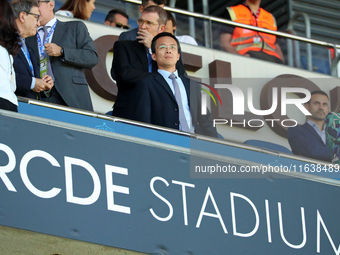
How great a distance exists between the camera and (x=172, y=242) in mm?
5684

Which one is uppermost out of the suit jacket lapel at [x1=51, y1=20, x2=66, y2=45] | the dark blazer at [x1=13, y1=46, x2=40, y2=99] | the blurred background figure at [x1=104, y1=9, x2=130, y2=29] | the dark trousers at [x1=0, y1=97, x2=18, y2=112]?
the blurred background figure at [x1=104, y1=9, x2=130, y2=29]

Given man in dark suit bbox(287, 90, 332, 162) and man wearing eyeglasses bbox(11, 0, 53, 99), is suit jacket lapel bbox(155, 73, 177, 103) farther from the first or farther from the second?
man in dark suit bbox(287, 90, 332, 162)

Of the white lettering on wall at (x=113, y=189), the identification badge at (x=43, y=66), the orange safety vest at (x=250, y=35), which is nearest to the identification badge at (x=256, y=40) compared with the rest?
the orange safety vest at (x=250, y=35)

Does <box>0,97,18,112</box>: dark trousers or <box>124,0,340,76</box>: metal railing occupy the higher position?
<box>124,0,340,76</box>: metal railing

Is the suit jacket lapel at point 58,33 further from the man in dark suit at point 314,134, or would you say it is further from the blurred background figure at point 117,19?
the man in dark suit at point 314,134

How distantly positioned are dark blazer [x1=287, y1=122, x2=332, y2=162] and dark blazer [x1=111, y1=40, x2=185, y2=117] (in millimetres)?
1193

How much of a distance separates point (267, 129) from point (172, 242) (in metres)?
3.44

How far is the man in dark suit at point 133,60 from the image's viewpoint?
255 inches

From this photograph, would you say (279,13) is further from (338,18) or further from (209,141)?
(209,141)

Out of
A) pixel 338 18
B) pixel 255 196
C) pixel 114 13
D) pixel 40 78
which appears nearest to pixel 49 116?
pixel 40 78

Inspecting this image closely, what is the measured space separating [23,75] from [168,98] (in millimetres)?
1026

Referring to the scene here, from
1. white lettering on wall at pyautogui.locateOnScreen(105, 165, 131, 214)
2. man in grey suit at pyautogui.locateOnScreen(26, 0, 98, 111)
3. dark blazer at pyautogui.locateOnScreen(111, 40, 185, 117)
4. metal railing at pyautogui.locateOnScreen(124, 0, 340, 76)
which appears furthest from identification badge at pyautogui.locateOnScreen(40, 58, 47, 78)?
metal railing at pyautogui.locateOnScreen(124, 0, 340, 76)

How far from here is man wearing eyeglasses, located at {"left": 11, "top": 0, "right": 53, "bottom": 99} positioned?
20.7ft

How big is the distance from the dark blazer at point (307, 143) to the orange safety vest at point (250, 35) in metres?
Answer: 1.79
